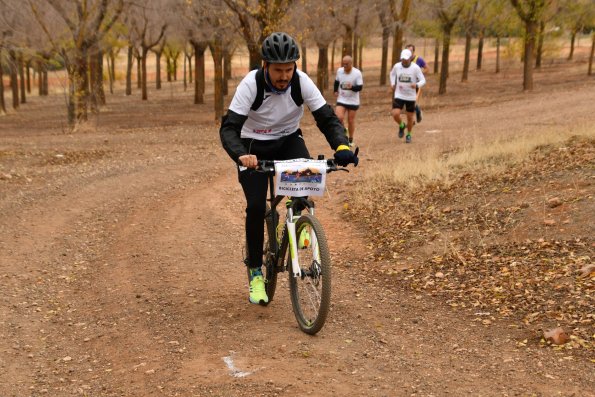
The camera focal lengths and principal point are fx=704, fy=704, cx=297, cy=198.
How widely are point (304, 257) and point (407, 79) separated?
11.1 meters

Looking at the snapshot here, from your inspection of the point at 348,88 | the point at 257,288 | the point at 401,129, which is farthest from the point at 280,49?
the point at 401,129

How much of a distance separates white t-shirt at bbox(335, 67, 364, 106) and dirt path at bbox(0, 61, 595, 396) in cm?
361

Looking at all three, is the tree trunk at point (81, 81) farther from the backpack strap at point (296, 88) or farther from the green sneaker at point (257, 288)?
the backpack strap at point (296, 88)

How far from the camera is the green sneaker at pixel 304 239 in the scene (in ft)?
17.5

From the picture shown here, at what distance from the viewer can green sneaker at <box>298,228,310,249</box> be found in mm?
5320

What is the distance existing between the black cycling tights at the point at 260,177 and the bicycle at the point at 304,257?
130 millimetres

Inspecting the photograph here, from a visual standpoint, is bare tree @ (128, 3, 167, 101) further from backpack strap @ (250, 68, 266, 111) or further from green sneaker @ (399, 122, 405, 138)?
backpack strap @ (250, 68, 266, 111)

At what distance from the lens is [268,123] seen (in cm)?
566

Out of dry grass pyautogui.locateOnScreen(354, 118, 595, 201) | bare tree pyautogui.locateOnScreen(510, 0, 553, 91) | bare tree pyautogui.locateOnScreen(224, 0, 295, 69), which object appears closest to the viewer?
dry grass pyautogui.locateOnScreen(354, 118, 595, 201)

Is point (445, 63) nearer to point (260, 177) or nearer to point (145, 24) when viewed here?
point (145, 24)

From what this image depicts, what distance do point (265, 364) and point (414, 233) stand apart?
Result: 410cm

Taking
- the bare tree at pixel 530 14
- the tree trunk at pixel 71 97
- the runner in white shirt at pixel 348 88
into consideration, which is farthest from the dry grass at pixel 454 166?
the bare tree at pixel 530 14

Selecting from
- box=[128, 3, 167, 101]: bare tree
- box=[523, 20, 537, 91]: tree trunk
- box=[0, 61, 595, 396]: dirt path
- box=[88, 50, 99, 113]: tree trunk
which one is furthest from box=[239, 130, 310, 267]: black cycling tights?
box=[88, 50, 99, 113]: tree trunk

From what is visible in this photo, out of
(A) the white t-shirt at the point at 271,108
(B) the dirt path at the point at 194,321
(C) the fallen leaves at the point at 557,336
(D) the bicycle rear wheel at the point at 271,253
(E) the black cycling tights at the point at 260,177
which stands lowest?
(B) the dirt path at the point at 194,321
